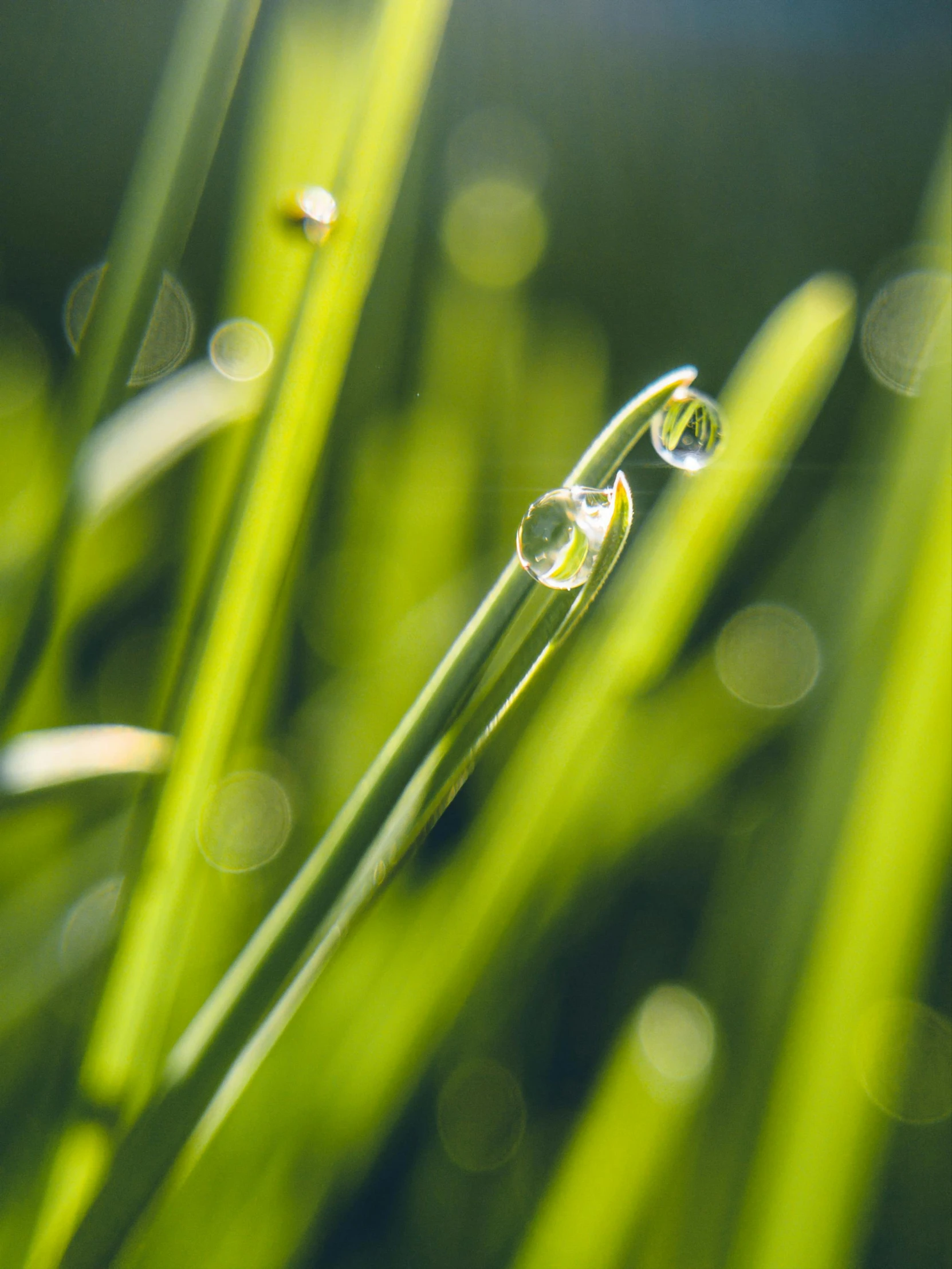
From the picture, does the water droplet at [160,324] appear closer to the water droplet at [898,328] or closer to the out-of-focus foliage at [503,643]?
the out-of-focus foliage at [503,643]

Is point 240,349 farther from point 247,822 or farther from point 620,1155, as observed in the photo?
point 620,1155

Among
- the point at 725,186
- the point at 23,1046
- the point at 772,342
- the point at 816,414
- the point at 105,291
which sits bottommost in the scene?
the point at 23,1046

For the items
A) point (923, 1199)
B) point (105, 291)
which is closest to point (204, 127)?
point (105, 291)

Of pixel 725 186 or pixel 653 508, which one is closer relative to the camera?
pixel 653 508

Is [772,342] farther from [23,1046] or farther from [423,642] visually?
[23,1046]

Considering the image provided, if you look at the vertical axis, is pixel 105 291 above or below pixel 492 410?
below

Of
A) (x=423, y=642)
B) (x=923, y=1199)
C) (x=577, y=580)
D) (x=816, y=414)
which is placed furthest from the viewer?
(x=816, y=414)

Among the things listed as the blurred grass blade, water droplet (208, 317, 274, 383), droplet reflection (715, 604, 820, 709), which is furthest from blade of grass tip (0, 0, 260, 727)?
droplet reflection (715, 604, 820, 709)
